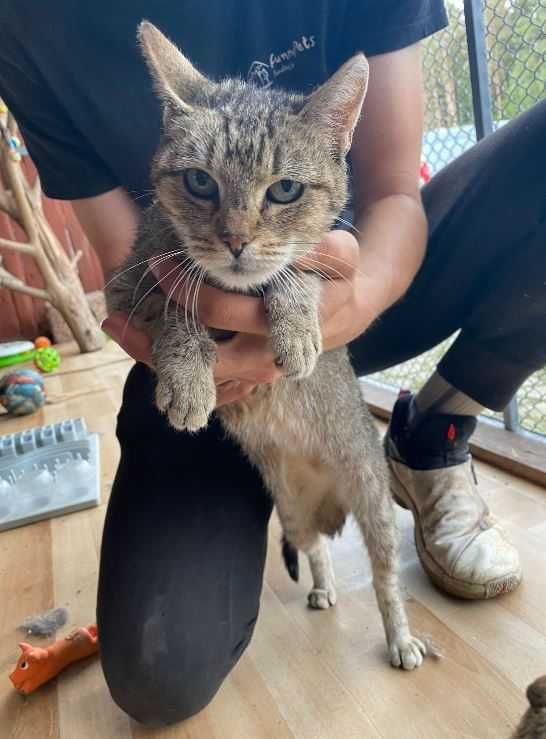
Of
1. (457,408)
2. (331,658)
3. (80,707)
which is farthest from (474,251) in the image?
(80,707)

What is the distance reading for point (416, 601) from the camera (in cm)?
146

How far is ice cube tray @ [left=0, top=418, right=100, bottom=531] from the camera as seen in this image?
211 centimetres

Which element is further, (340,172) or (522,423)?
(522,423)

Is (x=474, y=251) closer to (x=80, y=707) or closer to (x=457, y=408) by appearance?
(x=457, y=408)

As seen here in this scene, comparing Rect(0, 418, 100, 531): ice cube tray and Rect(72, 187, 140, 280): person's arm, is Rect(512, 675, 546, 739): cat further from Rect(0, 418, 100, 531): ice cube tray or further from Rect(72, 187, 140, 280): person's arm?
Rect(0, 418, 100, 531): ice cube tray

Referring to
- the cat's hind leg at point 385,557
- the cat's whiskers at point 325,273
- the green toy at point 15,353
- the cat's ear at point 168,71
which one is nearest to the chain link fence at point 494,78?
the cat's hind leg at point 385,557

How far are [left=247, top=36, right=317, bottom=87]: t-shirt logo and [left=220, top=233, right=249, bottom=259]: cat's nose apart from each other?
68 cm

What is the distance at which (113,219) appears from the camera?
5.16 feet

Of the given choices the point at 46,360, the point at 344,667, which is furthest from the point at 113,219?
the point at 46,360

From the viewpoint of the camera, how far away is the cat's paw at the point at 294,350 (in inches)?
41.0

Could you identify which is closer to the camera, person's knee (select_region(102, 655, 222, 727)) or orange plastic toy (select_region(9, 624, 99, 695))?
person's knee (select_region(102, 655, 222, 727))

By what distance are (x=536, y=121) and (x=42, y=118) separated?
1.27 meters

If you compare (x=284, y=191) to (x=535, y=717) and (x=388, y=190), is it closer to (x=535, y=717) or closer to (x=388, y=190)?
(x=388, y=190)

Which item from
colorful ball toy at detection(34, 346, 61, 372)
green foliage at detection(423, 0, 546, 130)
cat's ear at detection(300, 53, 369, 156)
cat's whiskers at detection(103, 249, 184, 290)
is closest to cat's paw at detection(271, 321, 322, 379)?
cat's whiskers at detection(103, 249, 184, 290)
